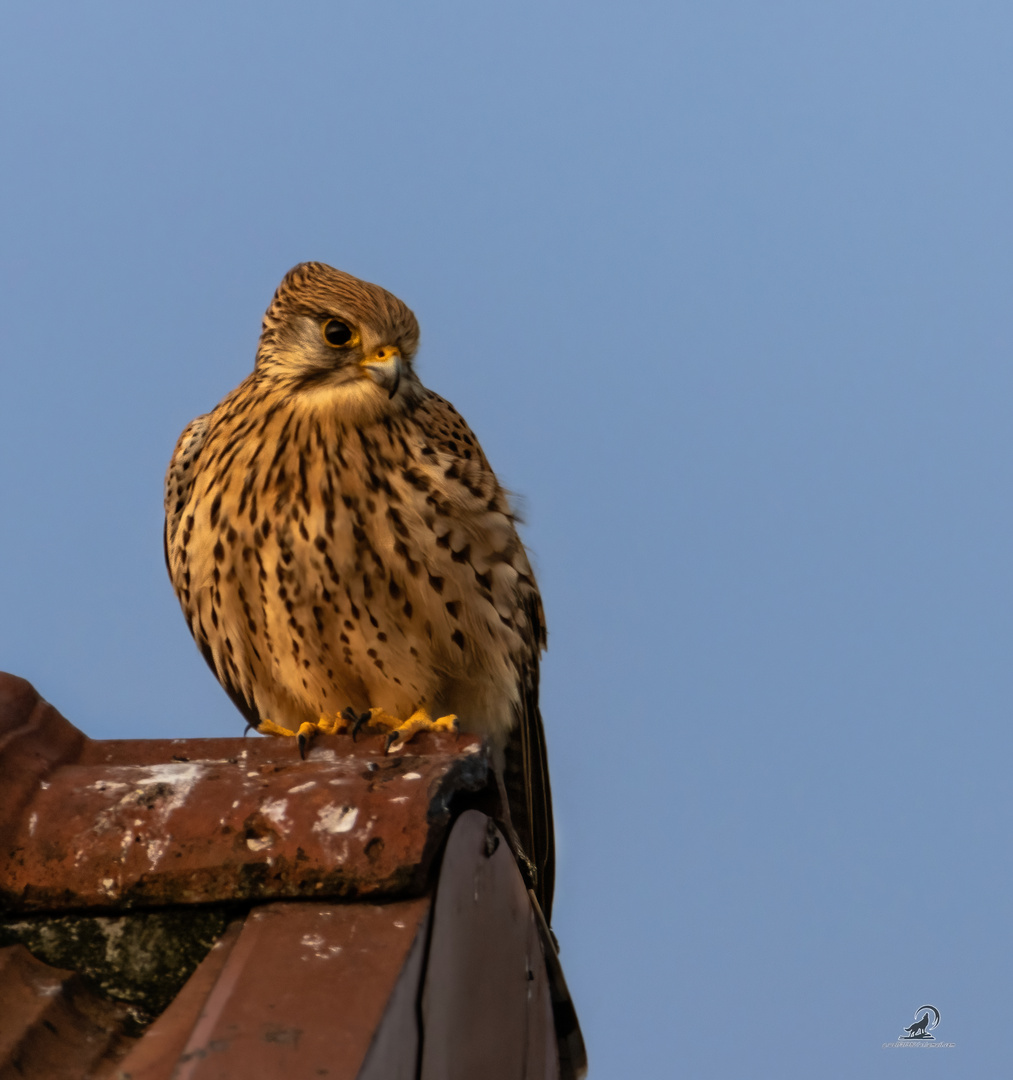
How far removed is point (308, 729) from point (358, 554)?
48 centimetres

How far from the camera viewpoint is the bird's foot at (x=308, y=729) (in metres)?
2.89

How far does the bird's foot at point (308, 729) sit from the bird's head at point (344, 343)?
0.84m

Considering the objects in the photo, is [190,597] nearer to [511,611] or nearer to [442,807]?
[511,611]

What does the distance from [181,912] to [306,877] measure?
204 millimetres

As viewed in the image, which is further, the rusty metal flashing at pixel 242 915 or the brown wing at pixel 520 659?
the brown wing at pixel 520 659

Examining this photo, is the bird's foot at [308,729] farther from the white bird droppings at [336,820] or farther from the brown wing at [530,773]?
the white bird droppings at [336,820]

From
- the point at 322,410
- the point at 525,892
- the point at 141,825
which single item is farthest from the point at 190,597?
the point at 141,825

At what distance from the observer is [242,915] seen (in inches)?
80.5

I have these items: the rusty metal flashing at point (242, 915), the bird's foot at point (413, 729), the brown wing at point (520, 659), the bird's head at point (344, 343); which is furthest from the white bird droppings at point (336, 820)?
the bird's head at point (344, 343)

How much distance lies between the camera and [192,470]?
4.03 meters

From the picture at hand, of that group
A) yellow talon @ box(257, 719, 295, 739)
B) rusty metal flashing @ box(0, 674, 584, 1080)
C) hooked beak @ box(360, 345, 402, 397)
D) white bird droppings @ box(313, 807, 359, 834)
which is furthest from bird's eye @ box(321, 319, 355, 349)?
white bird droppings @ box(313, 807, 359, 834)

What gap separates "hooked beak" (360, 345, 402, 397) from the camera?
379 cm

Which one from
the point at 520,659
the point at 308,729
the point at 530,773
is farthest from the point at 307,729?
the point at 530,773

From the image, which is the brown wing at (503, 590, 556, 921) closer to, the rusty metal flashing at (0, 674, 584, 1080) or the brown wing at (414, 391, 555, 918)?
the brown wing at (414, 391, 555, 918)
